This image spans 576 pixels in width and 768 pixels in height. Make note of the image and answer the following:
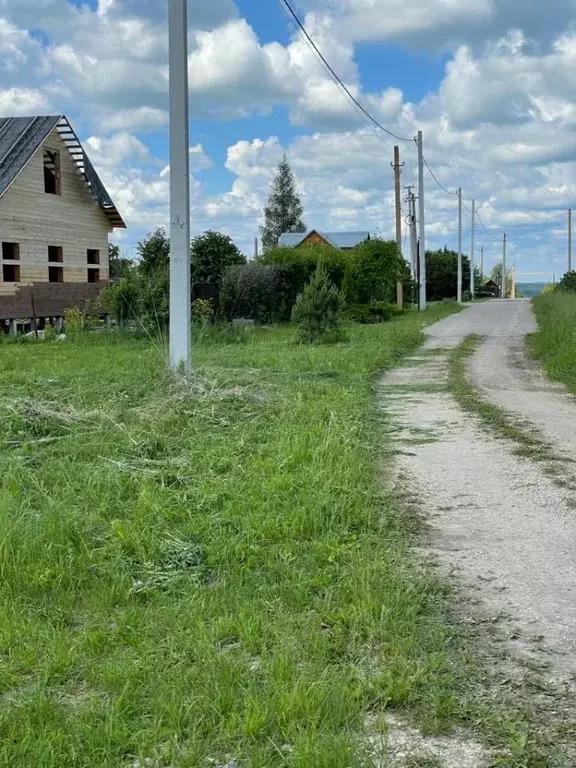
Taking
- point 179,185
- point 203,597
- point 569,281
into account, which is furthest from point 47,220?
point 569,281

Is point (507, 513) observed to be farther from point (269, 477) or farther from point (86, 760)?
point (86, 760)

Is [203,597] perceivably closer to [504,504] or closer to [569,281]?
[504,504]

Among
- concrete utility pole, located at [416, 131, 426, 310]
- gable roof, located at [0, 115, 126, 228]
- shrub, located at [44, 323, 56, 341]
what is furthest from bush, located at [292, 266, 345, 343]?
concrete utility pole, located at [416, 131, 426, 310]

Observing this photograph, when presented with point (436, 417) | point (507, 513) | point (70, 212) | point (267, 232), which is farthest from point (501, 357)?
point (267, 232)

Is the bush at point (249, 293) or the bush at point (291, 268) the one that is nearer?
the bush at point (249, 293)

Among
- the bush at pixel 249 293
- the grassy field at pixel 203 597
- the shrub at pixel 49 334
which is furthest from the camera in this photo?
the bush at pixel 249 293

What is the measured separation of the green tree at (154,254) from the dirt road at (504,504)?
10.8 metres

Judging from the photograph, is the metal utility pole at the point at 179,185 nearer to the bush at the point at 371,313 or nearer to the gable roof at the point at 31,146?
the gable roof at the point at 31,146

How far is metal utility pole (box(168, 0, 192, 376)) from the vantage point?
30.9ft

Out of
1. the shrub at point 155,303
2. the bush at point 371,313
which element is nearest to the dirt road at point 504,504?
the shrub at point 155,303

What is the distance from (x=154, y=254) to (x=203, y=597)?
2313 cm

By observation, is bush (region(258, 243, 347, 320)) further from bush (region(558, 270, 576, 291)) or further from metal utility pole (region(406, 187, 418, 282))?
bush (region(558, 270, 576, 291))

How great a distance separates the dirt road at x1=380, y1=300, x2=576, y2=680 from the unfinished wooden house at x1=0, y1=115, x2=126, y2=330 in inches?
623

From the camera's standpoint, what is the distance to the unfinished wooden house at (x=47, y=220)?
78.1ft
